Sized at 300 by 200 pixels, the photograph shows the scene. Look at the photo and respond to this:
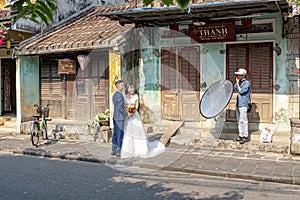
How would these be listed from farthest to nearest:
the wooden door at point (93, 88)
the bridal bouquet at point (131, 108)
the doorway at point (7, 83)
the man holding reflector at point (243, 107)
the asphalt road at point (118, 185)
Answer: the doorway at point (7, 83) < the wooden door at point (93, 88) < the man holding reflector at point (243, 107) < the bridal bouquet at point (131, 108) < the asphalt road at point (118, 185)

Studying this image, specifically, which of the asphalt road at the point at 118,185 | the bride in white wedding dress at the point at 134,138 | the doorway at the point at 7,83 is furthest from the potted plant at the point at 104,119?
the doorway at the point at 7,83

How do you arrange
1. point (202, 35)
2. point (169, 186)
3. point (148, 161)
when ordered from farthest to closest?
point (202, 35) < point (148, 161) < point (169, 186)

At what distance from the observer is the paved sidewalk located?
7.66m

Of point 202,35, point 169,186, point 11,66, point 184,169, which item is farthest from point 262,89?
point 11,66

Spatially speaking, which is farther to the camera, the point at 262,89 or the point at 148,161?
the point at 262,89

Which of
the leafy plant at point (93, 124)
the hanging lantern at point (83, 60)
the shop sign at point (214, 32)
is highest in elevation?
the shop sign at point (214, 32)

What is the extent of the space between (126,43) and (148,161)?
14.9ft

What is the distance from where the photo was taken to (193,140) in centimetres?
1065

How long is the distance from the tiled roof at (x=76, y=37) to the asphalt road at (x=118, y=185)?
15.2 ft

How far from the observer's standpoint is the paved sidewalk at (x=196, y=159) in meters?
7.66

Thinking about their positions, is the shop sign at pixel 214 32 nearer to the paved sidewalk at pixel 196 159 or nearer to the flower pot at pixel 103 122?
the paved sidewalk at pixel 196 159

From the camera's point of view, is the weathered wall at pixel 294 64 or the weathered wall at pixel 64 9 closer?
the weathered wall at pixel 294 64

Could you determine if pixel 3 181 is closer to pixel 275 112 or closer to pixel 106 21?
pixel 275 112

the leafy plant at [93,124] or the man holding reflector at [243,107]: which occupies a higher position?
the man holding reflector at [243,107]
